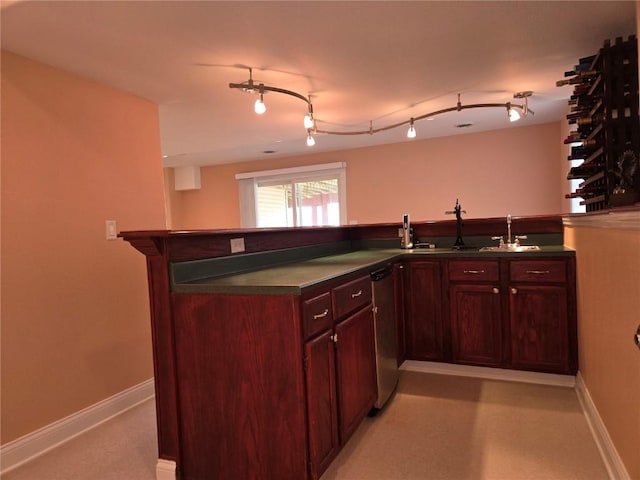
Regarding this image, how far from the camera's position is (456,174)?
5441 millimetres

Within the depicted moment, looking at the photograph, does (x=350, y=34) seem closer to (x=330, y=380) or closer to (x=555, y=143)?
(x=330, y=380)

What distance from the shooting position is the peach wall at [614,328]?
4.72 feet

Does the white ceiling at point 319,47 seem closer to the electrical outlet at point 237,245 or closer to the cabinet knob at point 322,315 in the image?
the electrical outlet at point 237,245

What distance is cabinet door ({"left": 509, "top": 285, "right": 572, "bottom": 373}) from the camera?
2676mm

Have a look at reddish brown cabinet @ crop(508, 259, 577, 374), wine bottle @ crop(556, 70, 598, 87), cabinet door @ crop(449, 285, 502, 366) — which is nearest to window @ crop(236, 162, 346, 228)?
cabinet door @ crop(449, 285, 502, 366)

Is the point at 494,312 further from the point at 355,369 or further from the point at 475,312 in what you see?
the point at 355,369

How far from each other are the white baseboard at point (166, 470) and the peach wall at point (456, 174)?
451 centimetres

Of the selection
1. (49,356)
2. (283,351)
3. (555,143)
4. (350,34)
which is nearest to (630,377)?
(283,351)

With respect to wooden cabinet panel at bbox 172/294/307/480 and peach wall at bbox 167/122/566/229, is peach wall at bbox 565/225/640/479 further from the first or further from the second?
peach wall at bbox 167/122/566/229

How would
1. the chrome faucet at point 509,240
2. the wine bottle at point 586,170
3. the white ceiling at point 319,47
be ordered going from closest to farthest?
1. the white ceiling at point 319,47
2. the wine bottle at point 586,170
3. the chrome faucet at point 509,240

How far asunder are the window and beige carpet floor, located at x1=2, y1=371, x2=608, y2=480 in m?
3.95

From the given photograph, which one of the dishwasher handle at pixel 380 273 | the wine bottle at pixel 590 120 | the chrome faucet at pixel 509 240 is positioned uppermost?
the wine bottle at pixel 590 120

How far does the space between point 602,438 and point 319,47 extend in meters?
2.50

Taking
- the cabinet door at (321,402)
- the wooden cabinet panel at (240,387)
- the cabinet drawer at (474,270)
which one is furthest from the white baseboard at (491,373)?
the wooden cabinet panel at (240,387)
